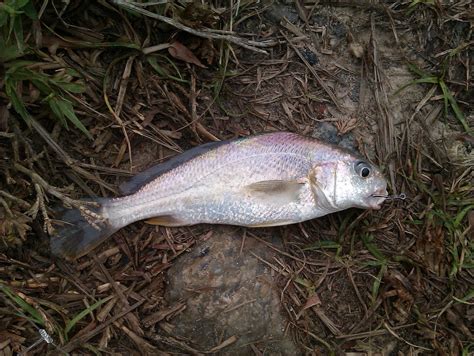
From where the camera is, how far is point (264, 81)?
13.0 ft

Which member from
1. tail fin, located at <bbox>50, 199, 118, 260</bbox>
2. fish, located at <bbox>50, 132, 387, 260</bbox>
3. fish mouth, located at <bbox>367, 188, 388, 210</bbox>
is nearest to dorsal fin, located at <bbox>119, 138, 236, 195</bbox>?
fish, located at <bbox>50, 132, 387, 260</bbox>

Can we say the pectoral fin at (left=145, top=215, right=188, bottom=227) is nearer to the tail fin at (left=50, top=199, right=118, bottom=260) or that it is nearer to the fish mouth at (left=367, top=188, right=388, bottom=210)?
the tail fin at (left=50, top=199, right=118, bottom=260)

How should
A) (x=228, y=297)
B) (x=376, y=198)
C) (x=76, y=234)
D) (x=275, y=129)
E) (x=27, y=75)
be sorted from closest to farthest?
(x=27, y=75)
(x=76, y=234)
(x=376, y=198)
(x=228, y=297)
(x=275, y=129)

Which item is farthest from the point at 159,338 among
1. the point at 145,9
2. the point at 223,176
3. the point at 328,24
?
the point at 328,24

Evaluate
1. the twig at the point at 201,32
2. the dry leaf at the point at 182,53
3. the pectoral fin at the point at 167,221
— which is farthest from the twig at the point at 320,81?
the pectoral fin at the point at 167,221

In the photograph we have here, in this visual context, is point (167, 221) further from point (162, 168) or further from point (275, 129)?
point (275, 129)

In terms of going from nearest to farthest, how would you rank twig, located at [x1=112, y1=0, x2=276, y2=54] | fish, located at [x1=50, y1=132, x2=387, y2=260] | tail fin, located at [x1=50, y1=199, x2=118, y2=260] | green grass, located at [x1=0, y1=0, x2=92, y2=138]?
green grass, located at [x1=0, y1=0, x2=92, y2=138] < twig, located at [x1=112, y1=0, x2=276, y2=54] < tail fin, located at [x1=50, y1=199, x2=118, y2=260] < fish, located at [x1=50, y1=132, x2=387, y2=260]

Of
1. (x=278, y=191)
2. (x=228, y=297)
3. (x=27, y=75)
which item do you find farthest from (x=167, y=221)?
(x=27, y=75)

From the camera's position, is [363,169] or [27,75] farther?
[363,169]

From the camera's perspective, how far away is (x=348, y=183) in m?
3.54

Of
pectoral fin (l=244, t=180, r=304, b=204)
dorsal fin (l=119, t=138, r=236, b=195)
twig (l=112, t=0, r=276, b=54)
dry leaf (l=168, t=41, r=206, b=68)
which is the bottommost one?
pectoral fin (l=244, t=180, r=304, b=204)

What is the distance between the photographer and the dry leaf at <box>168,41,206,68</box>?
3646 millimetres

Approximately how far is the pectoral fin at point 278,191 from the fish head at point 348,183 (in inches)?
6.6

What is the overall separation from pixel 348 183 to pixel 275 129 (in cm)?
79
